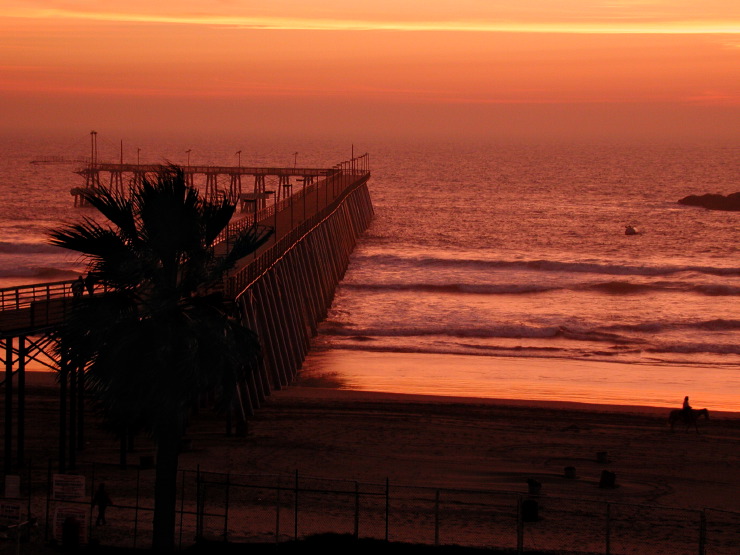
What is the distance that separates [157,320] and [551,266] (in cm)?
5266

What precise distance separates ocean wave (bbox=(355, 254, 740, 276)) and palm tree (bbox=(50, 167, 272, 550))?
1919 inches

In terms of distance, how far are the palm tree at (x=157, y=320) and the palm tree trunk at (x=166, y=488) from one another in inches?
0.7

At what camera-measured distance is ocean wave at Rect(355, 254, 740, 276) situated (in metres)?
63.2

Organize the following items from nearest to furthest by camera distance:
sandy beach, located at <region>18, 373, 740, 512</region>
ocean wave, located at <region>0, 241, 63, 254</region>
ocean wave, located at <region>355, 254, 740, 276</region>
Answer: sandy beach, located at <region>18, 373, 740, 512</region>, ocean wave, located at <region>355, 254, 740, 276</region>, ocean wave, located at <region>0, 241, 63, 254</region>

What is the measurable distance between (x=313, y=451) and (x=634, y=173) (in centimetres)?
15286

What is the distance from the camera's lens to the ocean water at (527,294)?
33.1 meters

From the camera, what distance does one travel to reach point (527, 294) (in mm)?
53062

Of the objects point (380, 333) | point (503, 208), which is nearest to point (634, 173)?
point (503, 208)

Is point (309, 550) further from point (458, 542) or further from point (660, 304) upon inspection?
point (660, 304)

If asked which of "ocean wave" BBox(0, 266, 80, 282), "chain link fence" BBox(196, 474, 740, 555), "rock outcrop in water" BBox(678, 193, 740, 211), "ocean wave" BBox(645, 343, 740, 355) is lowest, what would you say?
"chain link fence" BBox(196, 474, 740, 555)

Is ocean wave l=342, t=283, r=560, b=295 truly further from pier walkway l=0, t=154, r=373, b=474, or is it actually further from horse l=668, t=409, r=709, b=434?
horse l=668, t=409, r=709, b=434

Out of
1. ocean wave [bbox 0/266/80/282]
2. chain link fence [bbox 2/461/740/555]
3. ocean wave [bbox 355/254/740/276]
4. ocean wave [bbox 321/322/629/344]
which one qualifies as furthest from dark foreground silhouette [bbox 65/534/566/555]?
ocean wave [bbox 355/254/740/276]

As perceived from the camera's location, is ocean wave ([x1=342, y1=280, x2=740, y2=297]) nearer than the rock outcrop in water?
Yes

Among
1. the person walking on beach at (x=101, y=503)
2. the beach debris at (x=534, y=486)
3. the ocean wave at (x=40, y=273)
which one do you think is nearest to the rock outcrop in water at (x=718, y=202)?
the ocean wave at (x=40, y=273)
